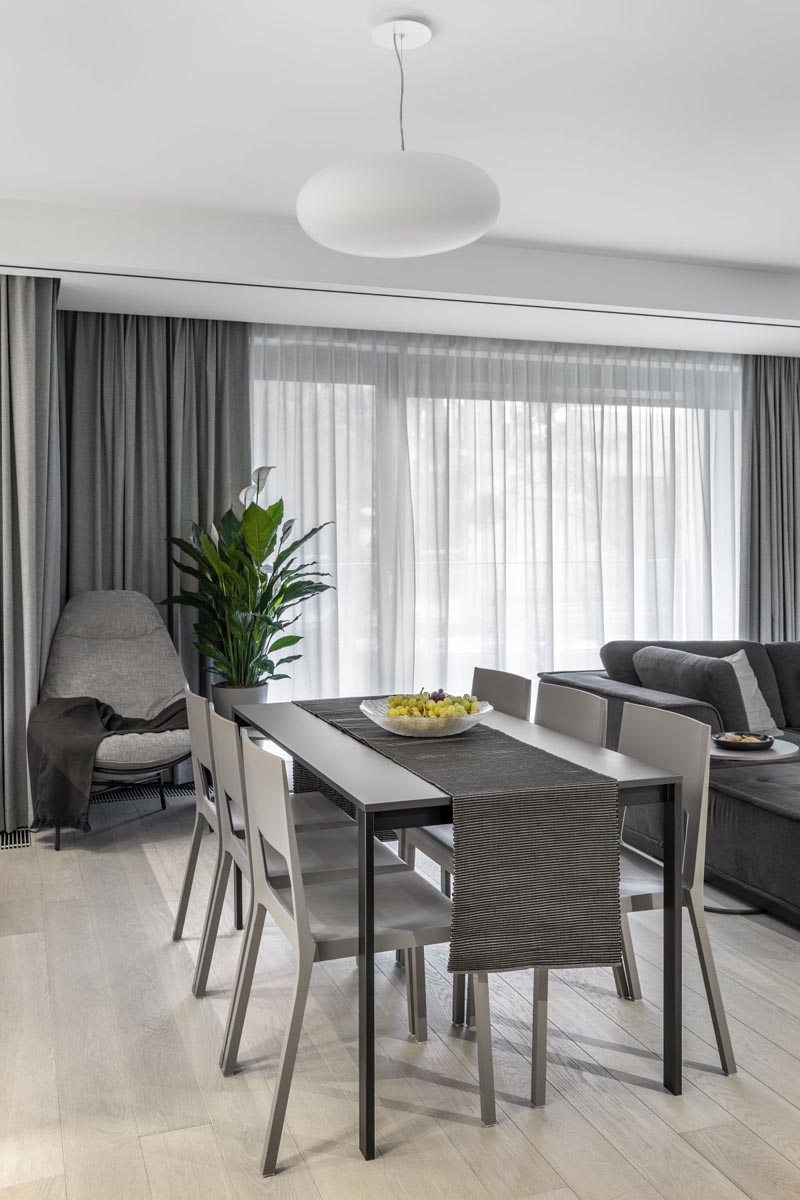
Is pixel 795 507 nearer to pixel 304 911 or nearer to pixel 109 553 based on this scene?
pixel 109 553

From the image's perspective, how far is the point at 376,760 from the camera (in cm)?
253

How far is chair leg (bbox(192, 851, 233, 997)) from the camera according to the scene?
279 centimetres

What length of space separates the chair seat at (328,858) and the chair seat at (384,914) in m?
0.04

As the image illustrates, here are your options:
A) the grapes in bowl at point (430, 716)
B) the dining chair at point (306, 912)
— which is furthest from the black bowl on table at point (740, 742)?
the dining chair at point (306, 912)

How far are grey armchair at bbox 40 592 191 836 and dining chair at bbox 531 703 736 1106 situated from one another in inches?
93.7

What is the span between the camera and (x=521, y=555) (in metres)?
6.02

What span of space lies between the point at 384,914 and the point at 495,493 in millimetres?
3965

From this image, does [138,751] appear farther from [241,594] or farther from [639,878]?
[639,878]

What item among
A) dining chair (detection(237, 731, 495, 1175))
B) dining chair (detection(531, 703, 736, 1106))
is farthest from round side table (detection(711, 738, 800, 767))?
dining chair (detection(237, 731, 495, 1175))

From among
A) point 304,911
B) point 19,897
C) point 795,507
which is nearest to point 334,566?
point 19,897

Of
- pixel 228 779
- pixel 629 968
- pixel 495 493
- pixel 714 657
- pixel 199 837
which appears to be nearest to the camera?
pixel 228 779

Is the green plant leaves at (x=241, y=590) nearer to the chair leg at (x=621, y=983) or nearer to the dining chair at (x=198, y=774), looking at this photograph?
the dining chair at (x=198, y=774)

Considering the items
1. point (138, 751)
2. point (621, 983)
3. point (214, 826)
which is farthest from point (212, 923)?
point (138, 751)

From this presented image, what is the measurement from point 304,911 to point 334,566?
3.60m
